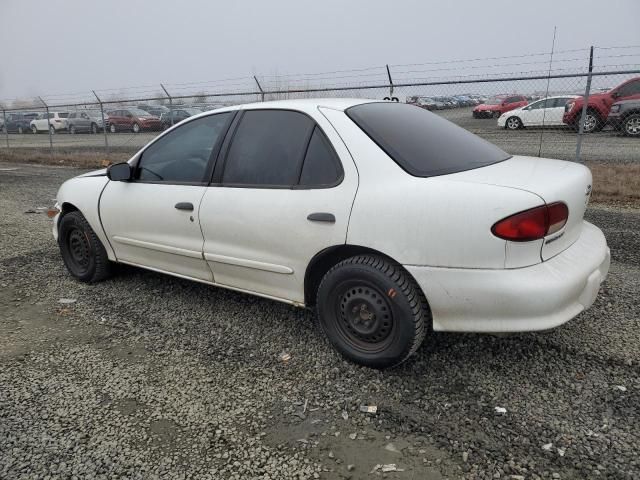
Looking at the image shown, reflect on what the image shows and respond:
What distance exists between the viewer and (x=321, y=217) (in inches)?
113

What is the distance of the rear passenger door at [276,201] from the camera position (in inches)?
114

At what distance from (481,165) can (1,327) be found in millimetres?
3551

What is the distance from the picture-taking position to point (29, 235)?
245 inches

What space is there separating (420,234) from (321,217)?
0.60 m

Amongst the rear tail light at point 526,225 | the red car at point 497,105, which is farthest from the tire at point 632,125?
the rear tail light at point 526,225

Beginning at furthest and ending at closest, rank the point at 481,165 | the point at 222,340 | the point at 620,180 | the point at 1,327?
the point at 620,180
the point at 1,327
the point at 222,340
the point at 481,165

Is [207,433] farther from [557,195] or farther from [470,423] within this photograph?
[557,195]

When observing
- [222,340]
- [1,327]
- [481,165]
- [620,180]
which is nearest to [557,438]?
[481,165]

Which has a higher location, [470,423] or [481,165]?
[481,165]

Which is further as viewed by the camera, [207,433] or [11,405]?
[11,405]

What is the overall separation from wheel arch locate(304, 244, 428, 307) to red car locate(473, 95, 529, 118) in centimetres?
1092

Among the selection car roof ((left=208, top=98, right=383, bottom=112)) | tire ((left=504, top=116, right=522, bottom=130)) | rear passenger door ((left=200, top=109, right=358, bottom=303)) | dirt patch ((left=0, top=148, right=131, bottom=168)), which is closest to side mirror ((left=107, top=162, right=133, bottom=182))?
rear passenger door ((left=200, top=109, right=358, bottom=303))

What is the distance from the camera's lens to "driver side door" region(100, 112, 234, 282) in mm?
3576

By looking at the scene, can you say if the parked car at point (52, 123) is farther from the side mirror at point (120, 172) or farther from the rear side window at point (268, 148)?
the rear side window at point (268, 148)
